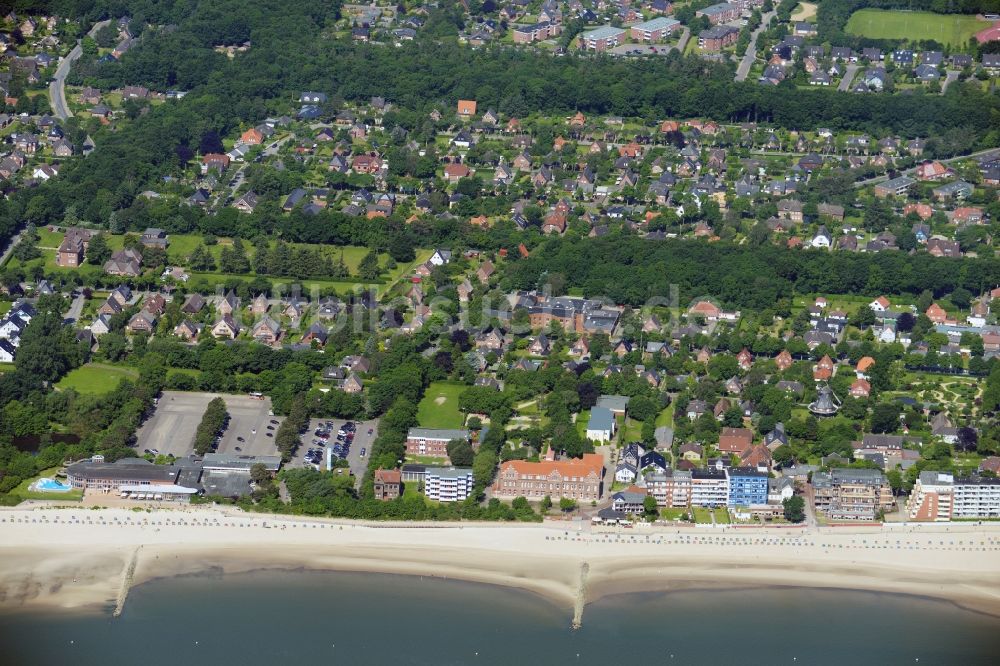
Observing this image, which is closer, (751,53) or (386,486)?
(386,486)

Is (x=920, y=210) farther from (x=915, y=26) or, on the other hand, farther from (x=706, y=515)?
(x=706, y=515)

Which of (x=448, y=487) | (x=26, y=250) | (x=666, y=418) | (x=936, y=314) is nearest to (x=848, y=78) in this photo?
(x=936, y=314)

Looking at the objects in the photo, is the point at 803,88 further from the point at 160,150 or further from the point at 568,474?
the point at 568,474

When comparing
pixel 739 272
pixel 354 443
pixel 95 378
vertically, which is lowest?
pixel 354 443

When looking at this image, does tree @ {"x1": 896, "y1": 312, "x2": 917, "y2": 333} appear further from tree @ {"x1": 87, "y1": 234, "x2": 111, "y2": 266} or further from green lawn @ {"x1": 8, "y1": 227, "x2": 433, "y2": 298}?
tree @ {"x1": 87, "y1": 234, "x2": 111, "y2": 266}

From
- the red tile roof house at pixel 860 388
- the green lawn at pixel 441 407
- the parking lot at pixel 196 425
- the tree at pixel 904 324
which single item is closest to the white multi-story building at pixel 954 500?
the red tile roof house at pixel 860 388

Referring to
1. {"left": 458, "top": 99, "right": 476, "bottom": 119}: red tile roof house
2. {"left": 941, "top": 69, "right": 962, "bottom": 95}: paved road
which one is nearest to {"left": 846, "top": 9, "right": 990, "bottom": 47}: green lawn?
{"left": 941, "top": 69, "right": 962, "bottom": 95}: paved road

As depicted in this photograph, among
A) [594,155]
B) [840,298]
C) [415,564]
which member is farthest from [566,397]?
[594,155]

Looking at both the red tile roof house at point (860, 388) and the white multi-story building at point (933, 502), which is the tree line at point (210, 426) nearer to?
the red tile roof house at point (860, 388)
